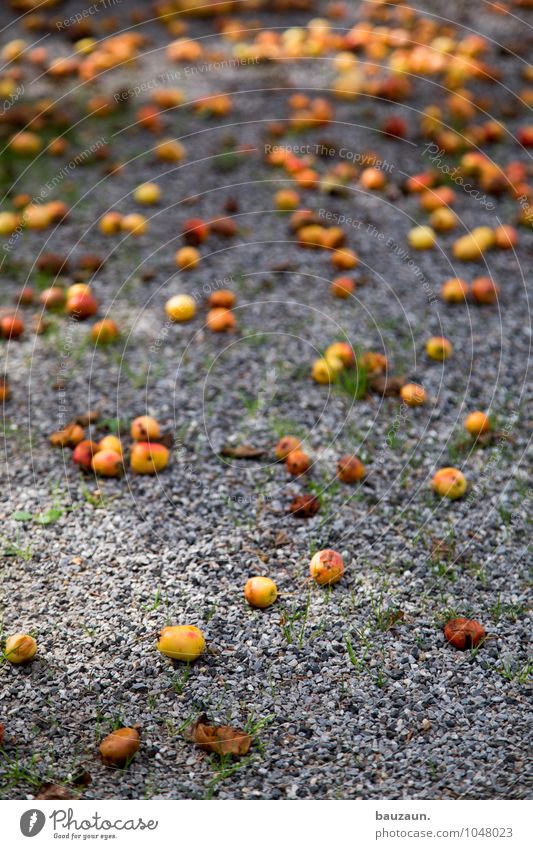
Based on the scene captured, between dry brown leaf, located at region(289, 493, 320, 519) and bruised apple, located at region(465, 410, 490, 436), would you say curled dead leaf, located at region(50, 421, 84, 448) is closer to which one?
dry brown leaf, located at region(289, 493, 320, 519)

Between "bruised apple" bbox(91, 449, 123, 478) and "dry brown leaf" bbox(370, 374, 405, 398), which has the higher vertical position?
"dry brown leaf" bbox(370, 374, 405, 398)

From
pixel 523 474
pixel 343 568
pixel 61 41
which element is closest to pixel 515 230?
pixel 523 474

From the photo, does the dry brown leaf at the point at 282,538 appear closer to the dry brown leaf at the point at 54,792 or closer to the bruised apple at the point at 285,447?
the bruised apple at the point at 285,447

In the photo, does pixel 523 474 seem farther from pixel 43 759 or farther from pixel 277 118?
pixel 277 118

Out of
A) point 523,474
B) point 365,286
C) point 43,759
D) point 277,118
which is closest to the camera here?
point 43,759

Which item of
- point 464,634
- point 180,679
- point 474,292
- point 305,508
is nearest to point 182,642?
point 180,679

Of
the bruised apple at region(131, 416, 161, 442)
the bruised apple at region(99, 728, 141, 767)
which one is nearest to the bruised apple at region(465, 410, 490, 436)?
the bruised apple at region(131, 416, 161, 442)
